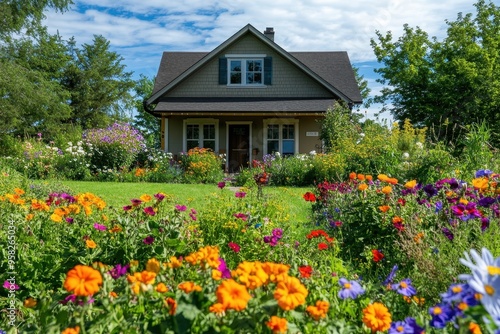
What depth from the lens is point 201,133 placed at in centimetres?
2005

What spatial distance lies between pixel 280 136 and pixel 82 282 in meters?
18.3

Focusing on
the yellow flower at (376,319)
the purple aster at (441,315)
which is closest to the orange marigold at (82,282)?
the yellow flower at (376,319)

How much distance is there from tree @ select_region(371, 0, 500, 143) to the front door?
11853mm

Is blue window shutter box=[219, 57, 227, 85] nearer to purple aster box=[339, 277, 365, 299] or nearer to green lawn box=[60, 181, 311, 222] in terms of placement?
green lawn box=[60, 181, 311, 222]

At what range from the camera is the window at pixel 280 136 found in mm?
19703

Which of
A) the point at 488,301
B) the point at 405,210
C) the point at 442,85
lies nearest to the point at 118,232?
the point at 405,210

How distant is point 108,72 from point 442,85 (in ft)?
84.2

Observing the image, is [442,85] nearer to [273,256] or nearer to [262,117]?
[262,117]

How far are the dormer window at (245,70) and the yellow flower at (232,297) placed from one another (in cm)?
1889

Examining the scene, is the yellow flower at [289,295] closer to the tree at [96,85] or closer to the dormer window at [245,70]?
the dormer window at [245,70]

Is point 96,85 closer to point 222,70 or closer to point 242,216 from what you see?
point 222,70

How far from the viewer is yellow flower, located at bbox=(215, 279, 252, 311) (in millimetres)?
1543

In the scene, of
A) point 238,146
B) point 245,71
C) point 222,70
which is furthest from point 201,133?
point 245,71

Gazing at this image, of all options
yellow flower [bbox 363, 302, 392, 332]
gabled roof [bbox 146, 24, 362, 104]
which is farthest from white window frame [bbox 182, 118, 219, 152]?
yellow flower [bbox 363, 302, 392, 332]
